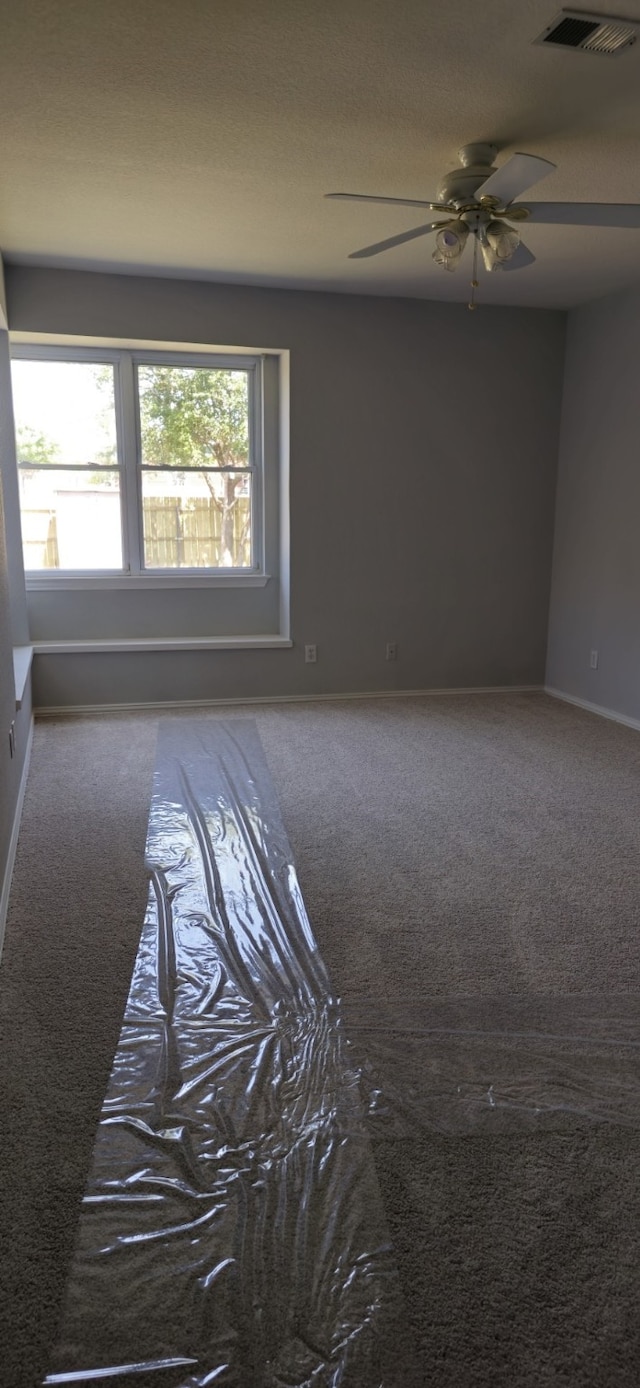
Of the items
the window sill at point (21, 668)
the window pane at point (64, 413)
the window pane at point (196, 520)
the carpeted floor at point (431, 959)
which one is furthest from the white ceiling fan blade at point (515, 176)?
the window pane at point (64, 413)

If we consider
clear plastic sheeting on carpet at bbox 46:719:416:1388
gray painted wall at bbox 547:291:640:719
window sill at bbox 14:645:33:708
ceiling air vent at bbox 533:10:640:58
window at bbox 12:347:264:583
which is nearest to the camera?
clear plastic sheeting on carpet at bbox 46:719:416:1388

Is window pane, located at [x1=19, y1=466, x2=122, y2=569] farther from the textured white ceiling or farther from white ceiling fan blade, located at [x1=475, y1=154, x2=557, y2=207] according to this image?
white ceiling fan blade, located at [x1=475, y1=154, x2=557, y2=207]

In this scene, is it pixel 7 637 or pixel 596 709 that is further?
pixel 596 709

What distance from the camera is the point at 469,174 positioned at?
9.14 ft

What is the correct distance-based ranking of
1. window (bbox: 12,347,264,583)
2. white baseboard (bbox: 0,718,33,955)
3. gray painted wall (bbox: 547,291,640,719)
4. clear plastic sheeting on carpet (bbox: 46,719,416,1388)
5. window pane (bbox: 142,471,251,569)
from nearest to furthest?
clear plastic sheeting on carpet (bbox: 46,719,416,1388), white baseboard (bbox: 0,718,33,955), gray painted wall (bbox: 547,291,640,719), window (bbox: 12,347,264,583), window pane (bbox: 142,471,251,569)

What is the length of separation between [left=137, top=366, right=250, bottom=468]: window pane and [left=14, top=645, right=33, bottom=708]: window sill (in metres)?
1.41

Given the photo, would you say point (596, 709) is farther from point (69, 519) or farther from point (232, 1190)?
point (232, 1190)

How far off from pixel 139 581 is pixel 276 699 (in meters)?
1.17

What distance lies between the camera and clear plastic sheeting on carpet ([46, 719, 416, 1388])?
120cm

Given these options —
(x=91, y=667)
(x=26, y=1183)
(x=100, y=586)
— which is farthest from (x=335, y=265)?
(x=26, y=1183)

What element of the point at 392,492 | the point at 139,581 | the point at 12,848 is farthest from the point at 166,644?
the point at 12,848

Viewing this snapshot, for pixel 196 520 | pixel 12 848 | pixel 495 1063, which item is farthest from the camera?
pixel 196 520

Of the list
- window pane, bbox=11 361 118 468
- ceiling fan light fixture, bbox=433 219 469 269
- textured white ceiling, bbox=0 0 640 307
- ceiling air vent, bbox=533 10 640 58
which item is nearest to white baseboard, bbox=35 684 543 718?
window pane, bbox=11 361 118 468

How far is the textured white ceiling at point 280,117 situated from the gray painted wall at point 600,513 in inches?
36.1
